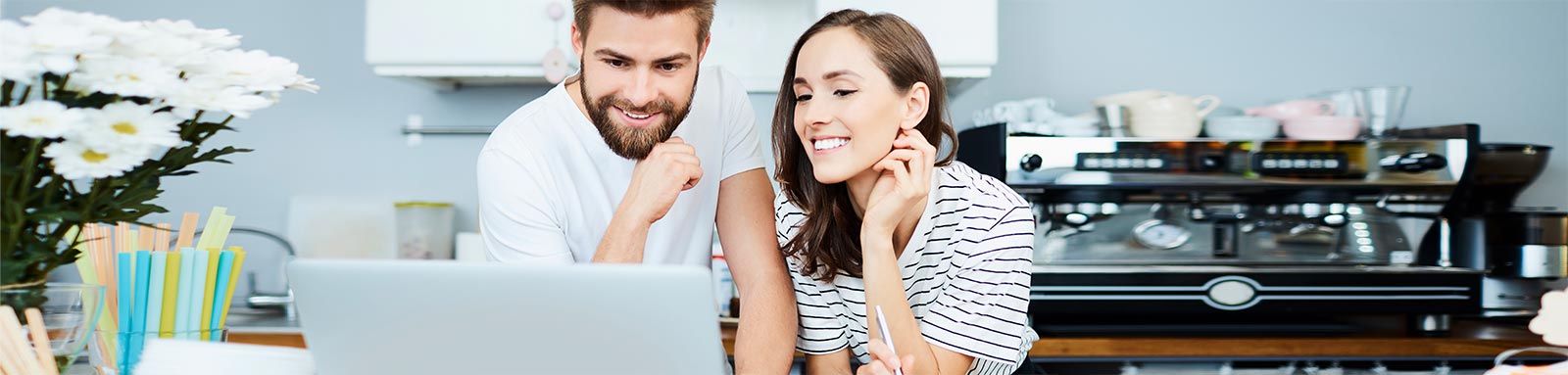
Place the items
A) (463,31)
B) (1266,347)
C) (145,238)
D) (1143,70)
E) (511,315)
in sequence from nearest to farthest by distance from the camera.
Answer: (511,315), (145,238), (1266,347), (463,31), (1143,70)

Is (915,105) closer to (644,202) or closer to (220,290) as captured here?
(644,202)

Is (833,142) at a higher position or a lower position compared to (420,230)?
higher

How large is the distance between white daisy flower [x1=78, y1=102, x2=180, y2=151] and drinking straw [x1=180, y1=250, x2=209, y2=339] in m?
0.17

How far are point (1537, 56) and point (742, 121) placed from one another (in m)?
2.51

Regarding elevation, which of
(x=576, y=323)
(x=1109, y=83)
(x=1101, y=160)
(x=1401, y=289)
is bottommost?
(x=1401, y=289)

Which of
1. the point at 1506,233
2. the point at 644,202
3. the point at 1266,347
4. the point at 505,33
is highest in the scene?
the point at 505,33

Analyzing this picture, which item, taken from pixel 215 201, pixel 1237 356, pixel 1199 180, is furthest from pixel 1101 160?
pixel 215 201

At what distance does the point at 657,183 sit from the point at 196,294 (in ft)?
1.60

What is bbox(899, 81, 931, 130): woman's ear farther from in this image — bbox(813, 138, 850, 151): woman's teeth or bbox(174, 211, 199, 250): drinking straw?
bbox(174, 211, 199, 250): drinking straw

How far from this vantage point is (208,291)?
955 mm

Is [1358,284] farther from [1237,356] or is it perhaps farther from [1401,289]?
[1237,356]

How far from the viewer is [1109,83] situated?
271 cm

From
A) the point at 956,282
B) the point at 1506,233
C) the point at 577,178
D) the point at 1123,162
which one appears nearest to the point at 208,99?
the point at 577,178

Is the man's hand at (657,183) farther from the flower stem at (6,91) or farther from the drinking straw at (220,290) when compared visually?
the flower stem at (6,91)
